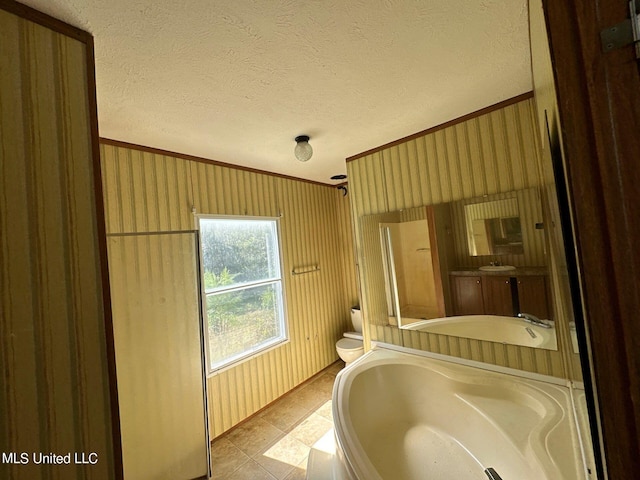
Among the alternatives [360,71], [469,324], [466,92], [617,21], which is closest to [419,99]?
[466,92]

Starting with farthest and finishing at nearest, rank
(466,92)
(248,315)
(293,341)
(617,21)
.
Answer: (293,341) < (248,315) < (466,92) < (617,21)

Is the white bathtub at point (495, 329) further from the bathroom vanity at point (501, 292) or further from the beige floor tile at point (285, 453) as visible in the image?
the beige floor tile at point (285, 453)

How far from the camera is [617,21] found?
13.4 inches

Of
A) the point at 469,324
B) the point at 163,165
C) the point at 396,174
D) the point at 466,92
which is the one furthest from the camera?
the point at 396,174

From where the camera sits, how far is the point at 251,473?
1.77 m

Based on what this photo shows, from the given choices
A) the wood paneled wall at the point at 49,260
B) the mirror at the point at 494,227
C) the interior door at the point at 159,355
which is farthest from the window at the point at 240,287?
the mirror at the point at 494,227

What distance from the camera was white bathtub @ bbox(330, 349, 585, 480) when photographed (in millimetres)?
1121

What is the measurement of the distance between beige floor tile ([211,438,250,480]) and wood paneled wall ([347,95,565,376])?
1.40m

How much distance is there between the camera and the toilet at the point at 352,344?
2.87 metres

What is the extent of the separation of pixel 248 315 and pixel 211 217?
1.04 meters

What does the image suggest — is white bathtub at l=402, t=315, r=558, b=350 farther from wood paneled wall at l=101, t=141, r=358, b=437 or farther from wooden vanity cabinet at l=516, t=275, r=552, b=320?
wood paneled wall at l=101, t=141, r=358, b=437

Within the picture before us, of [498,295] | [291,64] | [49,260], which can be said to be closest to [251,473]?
[49,260]

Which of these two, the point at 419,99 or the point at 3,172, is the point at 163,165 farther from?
the point at 419,99

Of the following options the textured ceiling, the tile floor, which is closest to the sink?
the textured ceiling
